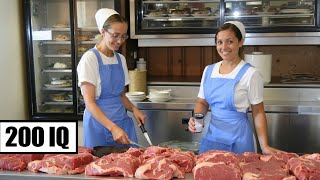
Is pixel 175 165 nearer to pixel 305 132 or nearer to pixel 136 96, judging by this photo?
pixel 136 96

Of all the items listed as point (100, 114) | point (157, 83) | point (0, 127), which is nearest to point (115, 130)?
point (100, 114)

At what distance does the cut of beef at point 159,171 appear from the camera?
5.08 ft

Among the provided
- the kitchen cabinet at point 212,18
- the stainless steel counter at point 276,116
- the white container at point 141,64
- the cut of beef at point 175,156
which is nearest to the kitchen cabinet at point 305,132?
the stainless steel counter at point 276,116

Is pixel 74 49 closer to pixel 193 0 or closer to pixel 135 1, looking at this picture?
pixel 135 1

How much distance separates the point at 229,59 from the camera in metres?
2.39

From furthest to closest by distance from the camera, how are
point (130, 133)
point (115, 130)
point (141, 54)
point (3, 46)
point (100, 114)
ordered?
point (141, 54) → point (3, 46) → point (130, 133) → point (100, 114) → point (115, 130)

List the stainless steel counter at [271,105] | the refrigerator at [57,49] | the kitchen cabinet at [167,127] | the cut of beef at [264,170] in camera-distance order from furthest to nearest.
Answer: the refrigerator at [57,49] < the kitchen cabinet at [167,127] < the stainless steel counter at [271,105] < the cut of beef at [264,170]

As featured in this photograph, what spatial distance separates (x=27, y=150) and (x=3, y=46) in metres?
2.76

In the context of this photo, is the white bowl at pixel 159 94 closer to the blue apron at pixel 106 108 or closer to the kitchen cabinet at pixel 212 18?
the kitchen cabinet at pixel 212 18

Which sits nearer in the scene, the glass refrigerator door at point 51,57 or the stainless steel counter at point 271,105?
the stainless steel counter at point 271,105

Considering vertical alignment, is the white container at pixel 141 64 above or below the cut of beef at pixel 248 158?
above

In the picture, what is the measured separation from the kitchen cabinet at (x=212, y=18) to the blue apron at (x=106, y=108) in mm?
1521

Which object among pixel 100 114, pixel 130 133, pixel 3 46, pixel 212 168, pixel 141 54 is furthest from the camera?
pixel 141 54

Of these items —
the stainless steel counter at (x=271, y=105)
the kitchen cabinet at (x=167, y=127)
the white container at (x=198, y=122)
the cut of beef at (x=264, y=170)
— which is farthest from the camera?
the kitchen cabinet at (x=167, y=127)
